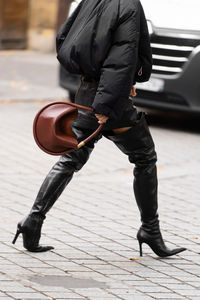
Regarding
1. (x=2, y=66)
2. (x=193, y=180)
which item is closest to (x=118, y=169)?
(x=193, y=180)

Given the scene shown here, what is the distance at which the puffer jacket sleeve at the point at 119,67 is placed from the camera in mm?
5230

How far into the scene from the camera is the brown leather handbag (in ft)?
17.8

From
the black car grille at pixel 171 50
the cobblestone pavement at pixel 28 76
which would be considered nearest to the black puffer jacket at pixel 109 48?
the black car grille at pixel 171 50

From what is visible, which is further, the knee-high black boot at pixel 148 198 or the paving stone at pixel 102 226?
the knee-high black boot at pixel 148 198

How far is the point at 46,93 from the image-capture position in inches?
555

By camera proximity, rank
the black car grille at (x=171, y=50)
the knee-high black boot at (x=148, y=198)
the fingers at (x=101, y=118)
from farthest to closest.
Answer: the black car grille at (x=171, y=50) → the knee-high black boot at (x=148, y=198) → the fingers at (x=101, y=118)

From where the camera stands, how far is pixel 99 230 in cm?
649

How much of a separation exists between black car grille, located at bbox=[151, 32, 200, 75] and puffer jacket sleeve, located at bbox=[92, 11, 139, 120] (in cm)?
586

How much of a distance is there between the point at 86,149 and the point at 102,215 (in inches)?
52.9

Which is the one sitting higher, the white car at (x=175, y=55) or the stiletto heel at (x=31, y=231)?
the stiletto heel at (x=31, y=231)

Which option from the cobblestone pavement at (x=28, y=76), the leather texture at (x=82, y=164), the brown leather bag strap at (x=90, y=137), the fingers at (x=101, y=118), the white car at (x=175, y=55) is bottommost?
the cobblestone pavement at (x=28, y=76)

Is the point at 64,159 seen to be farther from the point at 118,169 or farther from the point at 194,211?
the point at 118,169

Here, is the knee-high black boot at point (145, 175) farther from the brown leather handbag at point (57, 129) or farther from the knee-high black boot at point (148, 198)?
the brown leather handbag at point (57, 129)

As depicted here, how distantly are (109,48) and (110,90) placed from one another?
24 cm
